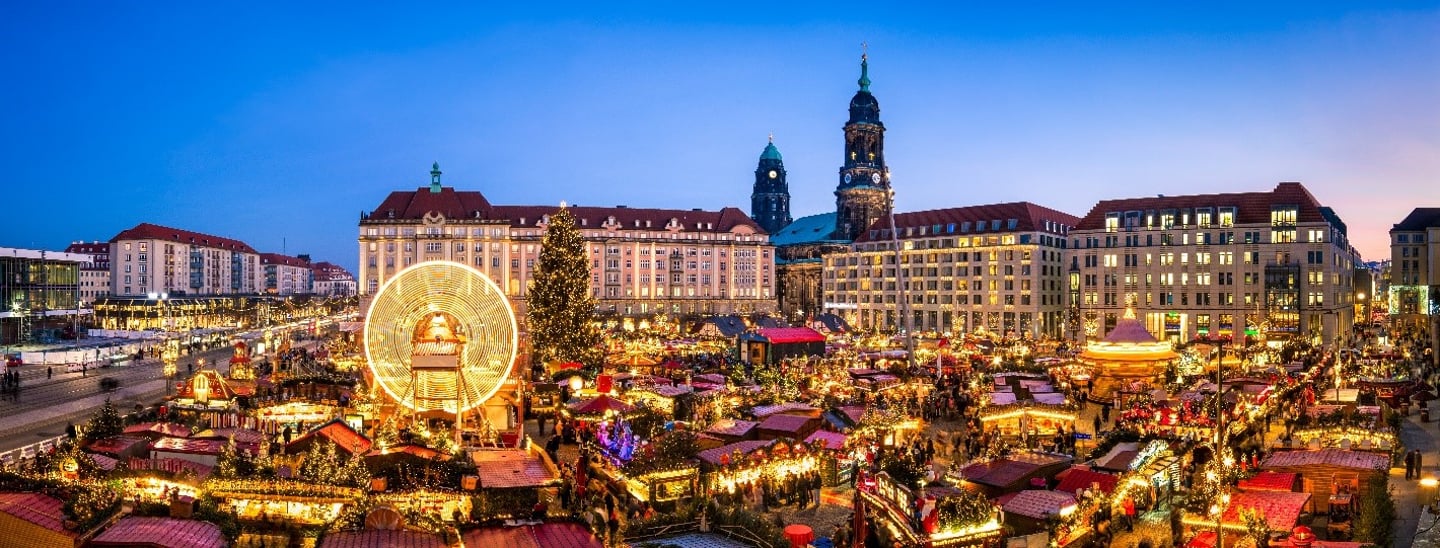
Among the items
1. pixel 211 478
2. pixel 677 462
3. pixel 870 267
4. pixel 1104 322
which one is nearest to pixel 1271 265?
pixel 1104 322

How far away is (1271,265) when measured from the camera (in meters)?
75.9

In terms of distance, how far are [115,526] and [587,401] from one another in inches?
726

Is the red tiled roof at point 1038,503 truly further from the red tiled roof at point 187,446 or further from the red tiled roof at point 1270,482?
the red tiled roof at point 187,446

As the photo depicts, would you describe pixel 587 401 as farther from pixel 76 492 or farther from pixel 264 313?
pixel 264 313

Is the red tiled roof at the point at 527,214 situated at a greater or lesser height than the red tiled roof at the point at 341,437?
greater

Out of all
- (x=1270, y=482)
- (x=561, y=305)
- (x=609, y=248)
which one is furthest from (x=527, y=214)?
(x=1270, y=482)

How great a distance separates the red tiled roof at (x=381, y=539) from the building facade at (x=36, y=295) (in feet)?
261

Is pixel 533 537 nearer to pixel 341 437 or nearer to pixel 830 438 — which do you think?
pixel 341 437

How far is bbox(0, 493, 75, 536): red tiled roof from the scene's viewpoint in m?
11.8

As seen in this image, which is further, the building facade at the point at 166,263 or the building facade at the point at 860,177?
the building facade at the point at 166,263

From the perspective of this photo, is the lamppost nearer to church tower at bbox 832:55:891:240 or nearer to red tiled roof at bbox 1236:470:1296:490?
red tiled roof at bbox 1236:470:1296:490

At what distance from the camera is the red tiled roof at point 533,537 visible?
1226cm

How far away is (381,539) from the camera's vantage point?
12.1 meters

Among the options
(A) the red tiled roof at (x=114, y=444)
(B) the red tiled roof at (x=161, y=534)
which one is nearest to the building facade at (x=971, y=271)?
(A) the red tiled roof at (x=114, y=444)
